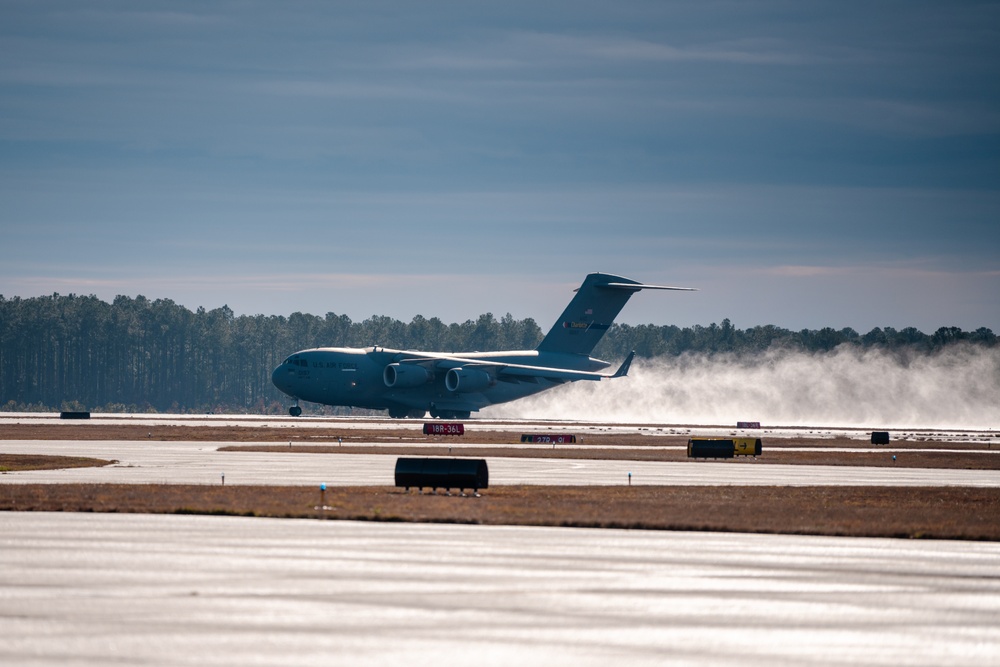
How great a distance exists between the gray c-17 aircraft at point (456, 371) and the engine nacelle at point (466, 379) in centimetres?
8

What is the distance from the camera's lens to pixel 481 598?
60.3 feet

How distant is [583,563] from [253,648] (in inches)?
372

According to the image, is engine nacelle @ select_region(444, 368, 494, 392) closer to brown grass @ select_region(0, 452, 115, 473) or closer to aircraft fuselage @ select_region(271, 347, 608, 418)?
aircraft fuselage @ select_region(271, 347, 608, 418)

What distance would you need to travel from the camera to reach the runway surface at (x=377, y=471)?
142 ft

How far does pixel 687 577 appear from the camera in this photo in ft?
69.6

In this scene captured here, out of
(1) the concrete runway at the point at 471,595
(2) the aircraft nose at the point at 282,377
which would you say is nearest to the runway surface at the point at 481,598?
(1) the concrete runway at the point at 471,595

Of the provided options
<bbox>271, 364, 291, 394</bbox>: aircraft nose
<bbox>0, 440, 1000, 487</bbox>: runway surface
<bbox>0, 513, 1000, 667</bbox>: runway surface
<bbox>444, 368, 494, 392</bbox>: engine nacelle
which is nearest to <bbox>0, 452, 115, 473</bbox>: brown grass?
<bbox>0, 440, 1000, 487</bbox>: runway surface

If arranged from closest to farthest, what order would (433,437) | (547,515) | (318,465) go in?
(547,515) → (318,465) → (433,437)

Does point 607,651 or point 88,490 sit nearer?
point 607,651

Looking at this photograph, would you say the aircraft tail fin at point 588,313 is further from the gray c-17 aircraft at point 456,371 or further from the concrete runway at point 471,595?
the concrete runway at point 471,595

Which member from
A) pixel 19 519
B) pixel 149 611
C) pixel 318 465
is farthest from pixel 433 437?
pixel 149 611

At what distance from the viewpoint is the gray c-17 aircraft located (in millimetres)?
111625

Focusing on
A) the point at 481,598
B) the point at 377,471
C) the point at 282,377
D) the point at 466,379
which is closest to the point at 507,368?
the point at 466,379

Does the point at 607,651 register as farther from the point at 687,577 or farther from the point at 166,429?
the point at 166,429
